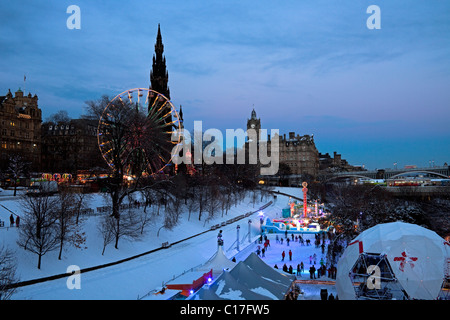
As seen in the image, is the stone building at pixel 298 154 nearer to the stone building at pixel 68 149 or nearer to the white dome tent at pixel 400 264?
the stone building at pixel 68 149

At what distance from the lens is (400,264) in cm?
1357

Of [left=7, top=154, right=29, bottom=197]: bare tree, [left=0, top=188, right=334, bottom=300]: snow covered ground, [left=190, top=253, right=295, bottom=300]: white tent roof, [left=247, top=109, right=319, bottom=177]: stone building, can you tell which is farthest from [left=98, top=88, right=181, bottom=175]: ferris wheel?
[left=247, top=109, right=319, bottom=177]: stone building

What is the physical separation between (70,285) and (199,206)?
973 inches

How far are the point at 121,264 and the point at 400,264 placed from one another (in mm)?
16004

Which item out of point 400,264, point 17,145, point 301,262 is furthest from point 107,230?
point 17,145

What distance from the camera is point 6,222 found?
24.5 m

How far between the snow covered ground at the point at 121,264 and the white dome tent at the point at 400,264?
4.46 meters

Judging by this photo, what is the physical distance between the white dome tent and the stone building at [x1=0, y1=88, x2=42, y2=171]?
51663 millimetres

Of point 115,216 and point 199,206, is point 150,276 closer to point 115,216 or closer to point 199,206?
point 115,216

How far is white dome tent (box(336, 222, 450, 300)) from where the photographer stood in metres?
13.2

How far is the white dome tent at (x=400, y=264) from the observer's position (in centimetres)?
1324

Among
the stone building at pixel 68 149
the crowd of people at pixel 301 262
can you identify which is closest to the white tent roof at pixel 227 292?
the crowd of people at pixel 301 262
